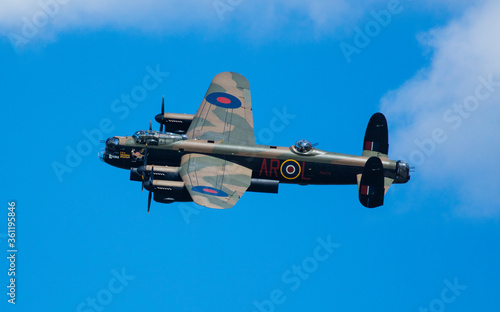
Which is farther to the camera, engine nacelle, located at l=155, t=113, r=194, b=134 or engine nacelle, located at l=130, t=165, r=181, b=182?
engine nacelle, located at l=155, t=113, r=194, b=134

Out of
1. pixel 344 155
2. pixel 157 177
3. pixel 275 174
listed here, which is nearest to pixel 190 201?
pixel 157 177

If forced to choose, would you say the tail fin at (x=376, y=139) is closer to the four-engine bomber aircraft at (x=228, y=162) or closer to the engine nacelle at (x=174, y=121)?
the four-engine bomber aircraft at (x=228, y=162)

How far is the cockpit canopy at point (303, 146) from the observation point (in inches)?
2657

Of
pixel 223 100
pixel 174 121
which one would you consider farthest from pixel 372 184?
pixel 174 121

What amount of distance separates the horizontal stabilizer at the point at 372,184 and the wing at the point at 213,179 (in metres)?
8.35

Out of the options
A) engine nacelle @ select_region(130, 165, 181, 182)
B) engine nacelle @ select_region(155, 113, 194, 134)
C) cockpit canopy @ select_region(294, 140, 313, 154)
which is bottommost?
engine nacelle @ select_region(130, 165, 181, 182)

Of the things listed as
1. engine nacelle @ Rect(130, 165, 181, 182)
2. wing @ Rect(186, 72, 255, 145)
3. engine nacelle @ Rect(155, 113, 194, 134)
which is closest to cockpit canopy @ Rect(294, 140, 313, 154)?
wing @ Rect(186, 72, 255, 145)

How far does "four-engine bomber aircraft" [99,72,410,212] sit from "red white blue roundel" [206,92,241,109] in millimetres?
1157

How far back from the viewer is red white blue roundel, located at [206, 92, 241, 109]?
238 ft

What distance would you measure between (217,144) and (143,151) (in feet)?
18.4

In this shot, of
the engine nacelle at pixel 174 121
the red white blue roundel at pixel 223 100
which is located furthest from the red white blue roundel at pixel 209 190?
the red white blue roundel at pixel 223 100

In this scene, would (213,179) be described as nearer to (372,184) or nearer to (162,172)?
(162,172)

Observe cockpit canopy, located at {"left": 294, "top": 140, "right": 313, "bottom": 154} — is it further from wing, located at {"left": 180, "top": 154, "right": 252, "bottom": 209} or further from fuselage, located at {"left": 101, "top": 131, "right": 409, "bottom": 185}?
wing, located at {"left": 180, "top": 154, "right": 252, "bottom": 209}

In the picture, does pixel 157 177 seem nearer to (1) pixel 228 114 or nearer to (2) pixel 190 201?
(2) pixel 190 201
